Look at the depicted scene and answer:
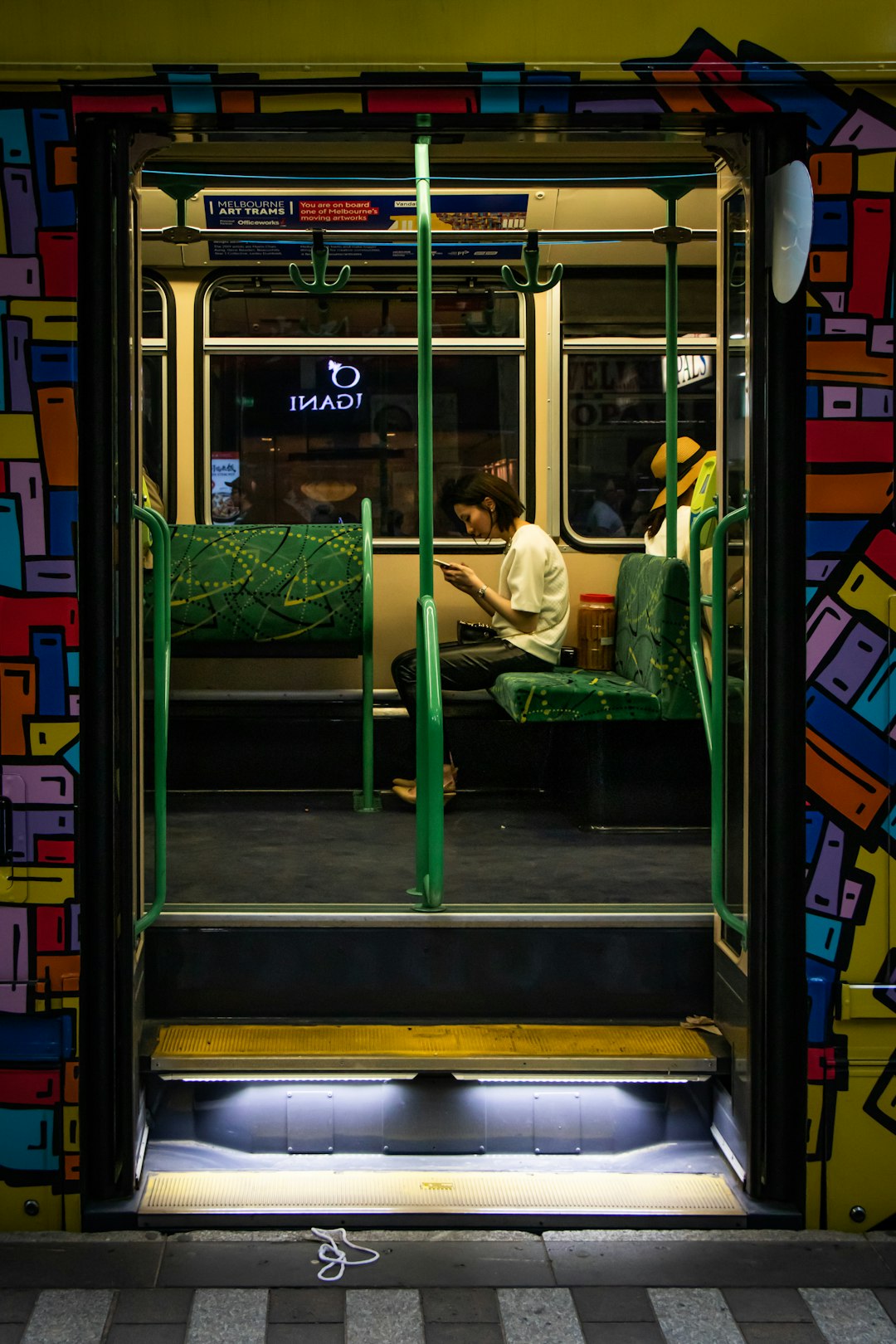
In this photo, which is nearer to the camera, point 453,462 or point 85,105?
point 85,105

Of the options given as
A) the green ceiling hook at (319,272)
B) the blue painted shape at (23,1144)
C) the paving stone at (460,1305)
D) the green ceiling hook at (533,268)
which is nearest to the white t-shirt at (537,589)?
the green ceiling hook at (533,268)

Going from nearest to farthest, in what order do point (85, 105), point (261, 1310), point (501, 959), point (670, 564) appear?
point (261, 1310)
point (85, 105)
point (501, 959)
point (670, 564)

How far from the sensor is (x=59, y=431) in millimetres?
2764

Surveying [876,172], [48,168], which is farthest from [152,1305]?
[876,172]

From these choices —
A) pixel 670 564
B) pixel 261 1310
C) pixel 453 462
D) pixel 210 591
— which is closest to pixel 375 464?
pixel 453 462

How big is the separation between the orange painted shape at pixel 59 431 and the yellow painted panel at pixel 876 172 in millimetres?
1695

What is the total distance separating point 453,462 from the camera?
5949mm

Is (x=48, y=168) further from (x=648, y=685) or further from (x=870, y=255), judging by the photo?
(x=648, y=685)

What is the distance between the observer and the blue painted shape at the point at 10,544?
109 inches

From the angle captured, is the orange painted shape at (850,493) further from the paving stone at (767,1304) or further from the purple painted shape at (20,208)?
the purple painted shape at (20,208)

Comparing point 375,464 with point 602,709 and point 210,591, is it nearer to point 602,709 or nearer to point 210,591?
point 210,591

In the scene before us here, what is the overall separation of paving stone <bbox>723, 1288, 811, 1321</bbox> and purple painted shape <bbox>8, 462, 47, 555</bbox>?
2002 millimetres

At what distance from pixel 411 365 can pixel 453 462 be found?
462 mm

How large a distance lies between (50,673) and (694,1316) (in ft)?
5.83
